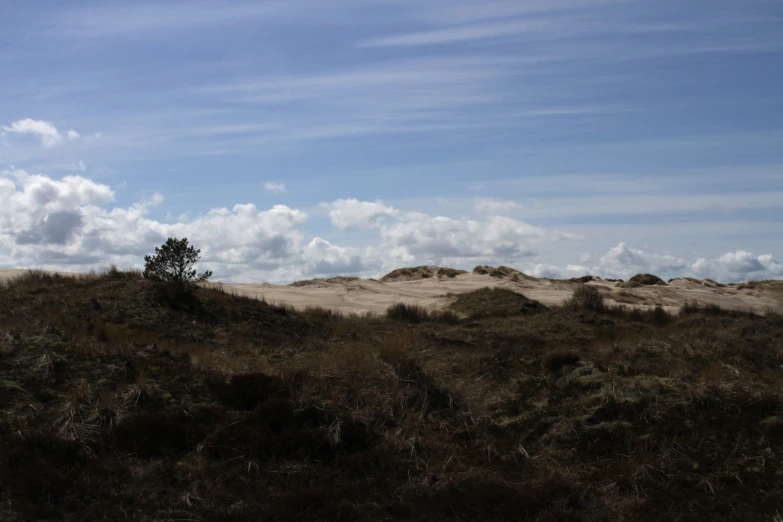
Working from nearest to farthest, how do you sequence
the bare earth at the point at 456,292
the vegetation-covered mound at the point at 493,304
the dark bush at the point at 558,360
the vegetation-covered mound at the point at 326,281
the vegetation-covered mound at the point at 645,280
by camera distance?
the dark bush at the point at 558,360 < the vegetation-covered mound at the point at 493,304 < the bare earth at the point at 456,292 < the vegetation-covered mound at the point at 326,281 < the vegetation-covered mound at the point at 645,280

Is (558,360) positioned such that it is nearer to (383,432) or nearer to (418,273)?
(383,432)

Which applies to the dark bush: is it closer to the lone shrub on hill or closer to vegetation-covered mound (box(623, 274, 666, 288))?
the lone shrub on hill

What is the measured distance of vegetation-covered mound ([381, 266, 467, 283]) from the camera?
117ft

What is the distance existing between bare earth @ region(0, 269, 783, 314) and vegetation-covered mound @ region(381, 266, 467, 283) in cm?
161

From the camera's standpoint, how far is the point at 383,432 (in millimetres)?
8695

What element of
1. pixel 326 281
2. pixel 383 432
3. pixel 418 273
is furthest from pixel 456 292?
pixel 383 432

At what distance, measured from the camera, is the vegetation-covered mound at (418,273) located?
117 ft

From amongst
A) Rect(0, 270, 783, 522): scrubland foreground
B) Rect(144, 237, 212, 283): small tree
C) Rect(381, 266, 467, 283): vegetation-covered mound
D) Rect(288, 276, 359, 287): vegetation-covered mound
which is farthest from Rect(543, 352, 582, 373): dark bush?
Rect(381, 266, 467, 283): vegetation-covered mound

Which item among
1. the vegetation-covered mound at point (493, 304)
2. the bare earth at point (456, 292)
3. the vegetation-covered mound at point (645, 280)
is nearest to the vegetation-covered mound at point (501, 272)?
the bare earth at point (456, 292)

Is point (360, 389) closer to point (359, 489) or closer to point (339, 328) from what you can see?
point (359, 489)

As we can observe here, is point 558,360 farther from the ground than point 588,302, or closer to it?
Answer: closer to it

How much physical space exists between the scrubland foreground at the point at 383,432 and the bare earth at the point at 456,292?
12.2 metres

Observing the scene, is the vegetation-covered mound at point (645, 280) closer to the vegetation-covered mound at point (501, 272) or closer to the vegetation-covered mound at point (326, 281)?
the vegetation-covered mound at point (501, 272)

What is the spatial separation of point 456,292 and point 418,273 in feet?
31.0
